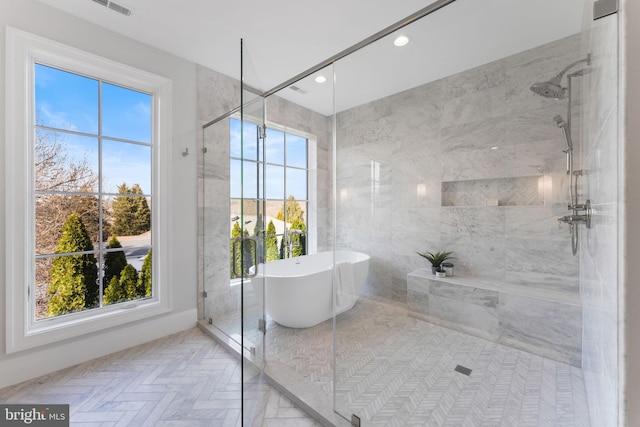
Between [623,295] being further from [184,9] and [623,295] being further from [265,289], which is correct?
[184,9]

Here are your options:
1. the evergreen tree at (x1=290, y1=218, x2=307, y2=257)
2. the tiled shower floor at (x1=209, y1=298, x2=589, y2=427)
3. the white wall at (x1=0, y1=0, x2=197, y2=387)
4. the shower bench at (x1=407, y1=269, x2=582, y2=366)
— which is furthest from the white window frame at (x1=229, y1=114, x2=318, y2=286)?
the shower bench at (x1=407, y1=269, x2=582, y2=366)

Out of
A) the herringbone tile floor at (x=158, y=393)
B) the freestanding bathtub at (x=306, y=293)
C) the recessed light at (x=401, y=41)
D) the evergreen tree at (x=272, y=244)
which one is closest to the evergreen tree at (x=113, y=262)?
the herringbone tile floor at (x=158, y=393)

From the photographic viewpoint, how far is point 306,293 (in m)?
2.41

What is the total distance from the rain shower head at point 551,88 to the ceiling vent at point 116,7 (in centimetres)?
327

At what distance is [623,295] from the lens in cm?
60

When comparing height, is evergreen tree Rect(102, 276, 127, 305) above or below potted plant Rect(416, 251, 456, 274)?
below

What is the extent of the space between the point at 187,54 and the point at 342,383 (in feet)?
10.7

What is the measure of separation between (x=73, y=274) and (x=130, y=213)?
2.12ft

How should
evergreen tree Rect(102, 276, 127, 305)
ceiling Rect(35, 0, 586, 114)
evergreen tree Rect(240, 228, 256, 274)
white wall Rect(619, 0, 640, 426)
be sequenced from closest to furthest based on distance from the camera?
white wall Rect(619, 0, 640, 426), evergreen tree Rect(240, 228, 256, 274), ceiling Rect(35, 0, 586, 114), evergreen tree Rect(102, 276, 127, 305)

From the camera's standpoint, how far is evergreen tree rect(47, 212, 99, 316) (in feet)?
6.81

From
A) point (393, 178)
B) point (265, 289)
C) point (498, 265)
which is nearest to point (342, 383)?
point (265, 289)

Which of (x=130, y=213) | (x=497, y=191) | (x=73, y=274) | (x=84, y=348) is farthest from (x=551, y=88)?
(x=84, y=348)

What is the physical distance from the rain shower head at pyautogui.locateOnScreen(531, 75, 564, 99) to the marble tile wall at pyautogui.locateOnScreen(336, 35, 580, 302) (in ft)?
0.17

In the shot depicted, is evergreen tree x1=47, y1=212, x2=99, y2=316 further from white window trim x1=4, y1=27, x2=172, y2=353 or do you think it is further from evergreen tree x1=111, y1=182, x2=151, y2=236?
evergreen tree x1=111, y1=182, x2=151, y2=236
